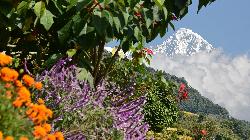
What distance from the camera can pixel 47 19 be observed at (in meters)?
4.46

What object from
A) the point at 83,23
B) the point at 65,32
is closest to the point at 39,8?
the point at 65,32

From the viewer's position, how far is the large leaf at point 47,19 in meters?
4.42

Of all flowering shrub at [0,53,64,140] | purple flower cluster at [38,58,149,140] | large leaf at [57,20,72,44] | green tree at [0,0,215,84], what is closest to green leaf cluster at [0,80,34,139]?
flowering shrub at [0,53,64,140]

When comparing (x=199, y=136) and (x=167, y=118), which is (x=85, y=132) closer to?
(x=167, y=118)

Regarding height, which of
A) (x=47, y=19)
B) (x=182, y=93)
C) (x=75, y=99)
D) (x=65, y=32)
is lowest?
(x=75, y=99)

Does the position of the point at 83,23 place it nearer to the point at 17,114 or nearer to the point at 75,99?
the point at 75,99

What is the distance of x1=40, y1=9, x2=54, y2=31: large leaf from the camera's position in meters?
4.42

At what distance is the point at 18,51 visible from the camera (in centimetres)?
547

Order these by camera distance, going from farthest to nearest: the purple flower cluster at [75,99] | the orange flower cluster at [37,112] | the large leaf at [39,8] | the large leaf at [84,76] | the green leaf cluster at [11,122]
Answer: the large leaf at [84,76]
the large leaf at [39,8]
the purple flower cluster at [75,99]
the orange flower cluster at [37,112]
the green leaf cluster at [11,122]

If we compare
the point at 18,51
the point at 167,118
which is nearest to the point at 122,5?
→ the point at 18,51

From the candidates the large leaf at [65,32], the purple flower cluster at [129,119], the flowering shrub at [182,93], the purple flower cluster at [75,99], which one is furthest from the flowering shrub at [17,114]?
the flowering shrub at [182,93]

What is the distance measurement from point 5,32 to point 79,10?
1.25m

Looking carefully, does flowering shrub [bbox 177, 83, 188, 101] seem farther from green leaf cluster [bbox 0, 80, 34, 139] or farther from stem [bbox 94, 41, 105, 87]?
green leaf cluster [bbox 0, 80, 34, 139]

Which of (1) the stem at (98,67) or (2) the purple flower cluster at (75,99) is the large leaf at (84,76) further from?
(1) the stem at (98,67)
